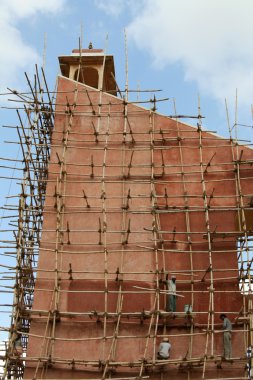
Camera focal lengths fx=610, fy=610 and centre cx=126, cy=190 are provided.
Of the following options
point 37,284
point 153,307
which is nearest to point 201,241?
point 153,307

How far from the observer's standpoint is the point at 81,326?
38.8 feet

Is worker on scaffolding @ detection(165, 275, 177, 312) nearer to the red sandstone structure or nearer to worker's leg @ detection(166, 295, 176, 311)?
worker's leg @ detection(166, 295, 176, 311)

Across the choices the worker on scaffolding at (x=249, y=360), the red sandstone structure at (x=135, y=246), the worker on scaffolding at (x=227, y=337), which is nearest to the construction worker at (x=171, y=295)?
the red sandstone structure at (x=135, y=246)

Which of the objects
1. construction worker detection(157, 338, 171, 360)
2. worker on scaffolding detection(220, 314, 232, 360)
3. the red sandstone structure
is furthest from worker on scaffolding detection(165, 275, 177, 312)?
worker on scaffolding detection(220, 314, 232, 360)

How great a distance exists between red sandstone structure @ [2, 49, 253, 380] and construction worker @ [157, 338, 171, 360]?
13 cm

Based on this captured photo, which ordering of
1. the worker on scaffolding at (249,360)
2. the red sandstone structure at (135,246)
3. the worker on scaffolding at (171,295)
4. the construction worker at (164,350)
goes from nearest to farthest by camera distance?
the worker on scaffolding at (249,360)
the construction worker at (164,350)
the red sandstone structure at (135,246)
the worker on scaffolding at (171,295)

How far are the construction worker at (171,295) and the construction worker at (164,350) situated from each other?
0.65m

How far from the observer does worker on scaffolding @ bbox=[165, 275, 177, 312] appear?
38.5 feet

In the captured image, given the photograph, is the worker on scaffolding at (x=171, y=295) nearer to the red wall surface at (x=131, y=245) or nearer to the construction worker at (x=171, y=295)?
the construction worker at (x=171, y=295)

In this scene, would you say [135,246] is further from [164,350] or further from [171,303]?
[164,350]

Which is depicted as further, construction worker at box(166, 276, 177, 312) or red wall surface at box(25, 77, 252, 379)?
construction worker at box(166, 276, 177, 312)

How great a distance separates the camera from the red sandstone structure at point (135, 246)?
1145 centimetres

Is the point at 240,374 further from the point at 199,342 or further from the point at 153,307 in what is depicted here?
the point at 153,307

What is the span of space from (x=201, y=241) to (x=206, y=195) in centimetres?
106
